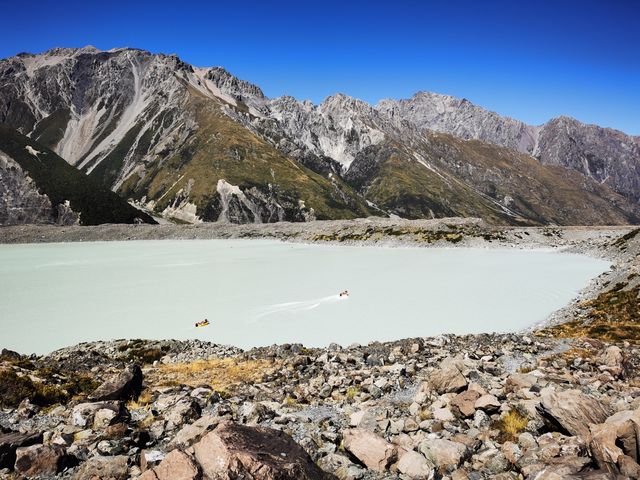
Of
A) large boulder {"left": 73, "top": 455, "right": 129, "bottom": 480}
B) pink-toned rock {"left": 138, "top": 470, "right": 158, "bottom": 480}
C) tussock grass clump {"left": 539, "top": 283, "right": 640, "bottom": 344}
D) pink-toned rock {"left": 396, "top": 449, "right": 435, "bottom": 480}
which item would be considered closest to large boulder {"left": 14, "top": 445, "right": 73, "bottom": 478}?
large boulder {"left": 73, "top": 455, "right": 129, "bottom": 480}

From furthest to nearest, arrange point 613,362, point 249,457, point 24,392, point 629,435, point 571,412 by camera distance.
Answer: point 613,362, point 24,392, point 571,412, point 629,435, point 249,457

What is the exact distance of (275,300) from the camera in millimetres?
44844

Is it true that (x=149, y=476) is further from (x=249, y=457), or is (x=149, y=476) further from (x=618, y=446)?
(x=618, y=446)

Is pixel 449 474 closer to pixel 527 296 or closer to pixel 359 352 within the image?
pixel 359 352

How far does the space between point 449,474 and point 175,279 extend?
56.8 m

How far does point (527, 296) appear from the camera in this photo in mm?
47781

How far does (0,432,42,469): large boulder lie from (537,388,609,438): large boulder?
1546cm

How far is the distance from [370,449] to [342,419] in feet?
11.3

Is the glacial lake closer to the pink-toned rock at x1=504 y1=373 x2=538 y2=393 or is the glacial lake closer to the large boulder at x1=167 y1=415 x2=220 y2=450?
the pink-toned rock at x1=504 y1=373 x2=538 y2=393

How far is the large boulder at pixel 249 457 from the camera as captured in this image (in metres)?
9.14

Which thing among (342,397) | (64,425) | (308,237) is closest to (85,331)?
(64,425)

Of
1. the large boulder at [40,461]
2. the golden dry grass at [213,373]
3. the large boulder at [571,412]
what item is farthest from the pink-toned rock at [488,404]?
the large boulder at [40,461]

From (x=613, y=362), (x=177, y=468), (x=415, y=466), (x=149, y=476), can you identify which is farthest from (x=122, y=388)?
(x=613, y=362)

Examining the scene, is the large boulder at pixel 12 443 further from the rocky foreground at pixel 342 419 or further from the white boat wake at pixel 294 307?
the white boat wake at pixel 294 307
